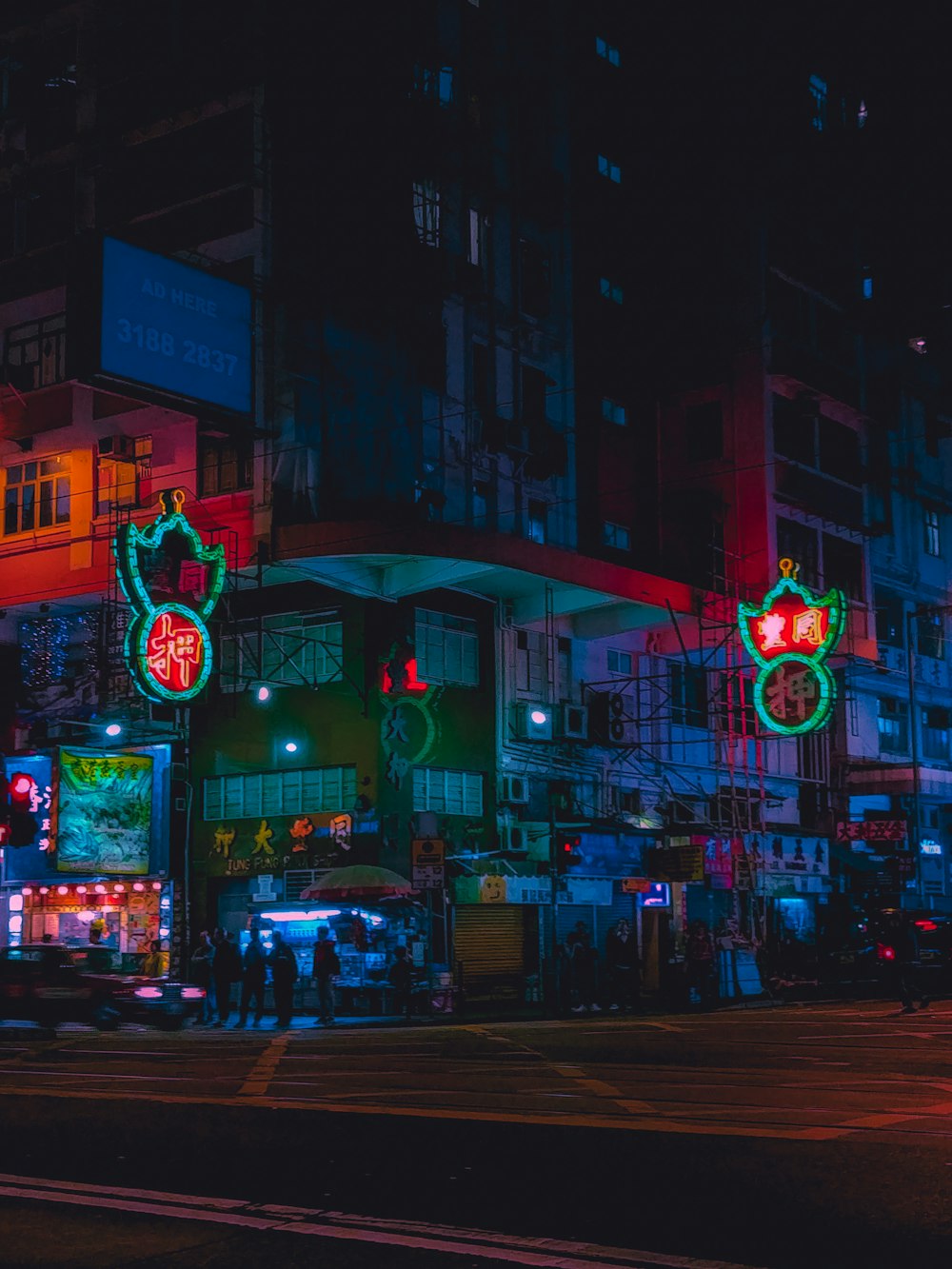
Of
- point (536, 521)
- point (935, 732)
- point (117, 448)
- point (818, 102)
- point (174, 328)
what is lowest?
point (935, 732)

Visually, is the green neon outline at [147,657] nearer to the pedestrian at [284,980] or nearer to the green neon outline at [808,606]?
the pedestrian at [284,980]

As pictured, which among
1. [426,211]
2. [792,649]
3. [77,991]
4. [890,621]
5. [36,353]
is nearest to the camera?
[77,991]

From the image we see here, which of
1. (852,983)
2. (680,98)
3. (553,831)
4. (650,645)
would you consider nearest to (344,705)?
(553,831)

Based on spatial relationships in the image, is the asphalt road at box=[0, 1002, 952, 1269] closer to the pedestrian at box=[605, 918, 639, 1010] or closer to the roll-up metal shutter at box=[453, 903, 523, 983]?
the pedestrian at box=[605, 918, 639, 1010]

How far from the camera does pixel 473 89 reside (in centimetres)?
3931

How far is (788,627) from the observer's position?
37438 millimetres

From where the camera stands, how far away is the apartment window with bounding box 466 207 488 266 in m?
38.8

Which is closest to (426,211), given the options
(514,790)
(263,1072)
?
(514,790)

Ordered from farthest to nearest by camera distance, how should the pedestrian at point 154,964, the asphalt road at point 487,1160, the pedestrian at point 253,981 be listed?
the pedestrian at point 154,964
the pedestrian at point 253,981
the asphalt road at point 487,1160

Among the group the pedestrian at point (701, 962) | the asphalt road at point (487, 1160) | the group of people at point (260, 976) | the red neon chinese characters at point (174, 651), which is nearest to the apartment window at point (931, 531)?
the pedestrian at point (701, 962)

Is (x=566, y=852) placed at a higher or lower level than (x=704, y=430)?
lower

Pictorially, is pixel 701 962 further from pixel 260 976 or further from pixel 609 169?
pixel 609 169

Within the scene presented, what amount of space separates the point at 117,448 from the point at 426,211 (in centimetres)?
936

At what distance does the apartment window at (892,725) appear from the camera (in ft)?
163
